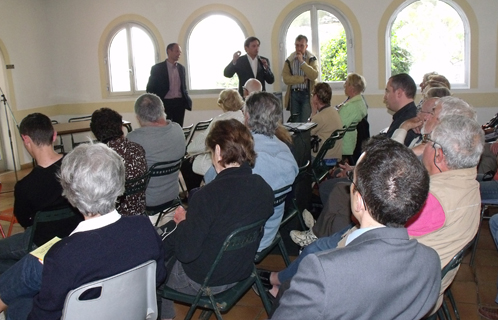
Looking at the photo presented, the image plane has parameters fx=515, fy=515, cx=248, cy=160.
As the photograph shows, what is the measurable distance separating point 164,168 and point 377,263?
8.25 ft

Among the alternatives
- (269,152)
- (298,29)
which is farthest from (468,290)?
(298,29)

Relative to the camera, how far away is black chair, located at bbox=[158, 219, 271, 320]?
2260mm

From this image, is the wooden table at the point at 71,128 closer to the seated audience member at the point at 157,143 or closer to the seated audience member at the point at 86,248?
the seated audience member at the point at 157,143

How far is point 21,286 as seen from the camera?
1.96 meters

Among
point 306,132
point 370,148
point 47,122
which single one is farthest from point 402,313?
point 306,132

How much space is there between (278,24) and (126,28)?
9.62 ft

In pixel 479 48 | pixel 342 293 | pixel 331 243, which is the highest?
pixel 479 48

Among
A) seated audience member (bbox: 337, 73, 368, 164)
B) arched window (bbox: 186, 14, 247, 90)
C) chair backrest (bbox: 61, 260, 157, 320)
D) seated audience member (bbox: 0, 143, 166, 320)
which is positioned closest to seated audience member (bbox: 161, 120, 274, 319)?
seated audience member (bbox: 0, 143, 166, 320)

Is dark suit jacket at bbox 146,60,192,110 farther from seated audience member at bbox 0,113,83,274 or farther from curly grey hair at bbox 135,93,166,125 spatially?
seated audience member at bbox 0,113,83,274

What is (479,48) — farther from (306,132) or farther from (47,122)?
(47,122)

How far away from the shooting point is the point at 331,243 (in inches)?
99.0

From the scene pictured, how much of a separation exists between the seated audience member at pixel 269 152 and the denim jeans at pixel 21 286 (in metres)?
1.25

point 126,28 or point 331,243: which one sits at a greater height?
point 126,28

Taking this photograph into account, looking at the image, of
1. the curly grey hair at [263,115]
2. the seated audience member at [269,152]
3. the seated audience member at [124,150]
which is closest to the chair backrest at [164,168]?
the seated audience member at [124,150]
